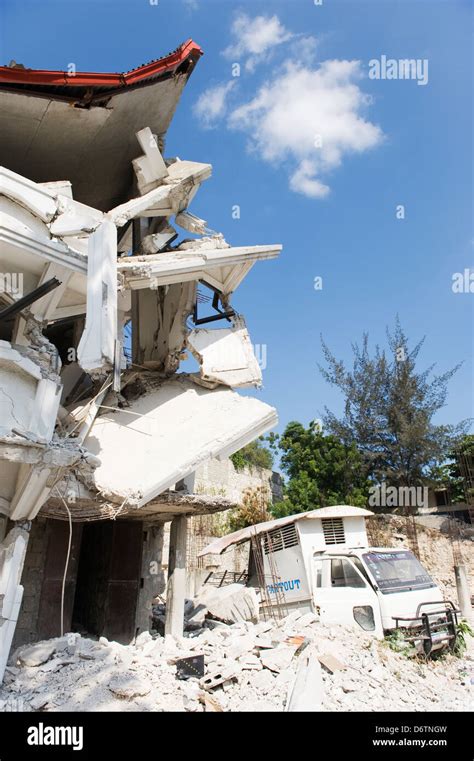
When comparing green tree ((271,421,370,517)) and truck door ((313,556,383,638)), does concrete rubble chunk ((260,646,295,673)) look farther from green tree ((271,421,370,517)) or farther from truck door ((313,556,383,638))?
green tree ((271,421,370,517))

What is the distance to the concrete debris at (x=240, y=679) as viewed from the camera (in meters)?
7.31

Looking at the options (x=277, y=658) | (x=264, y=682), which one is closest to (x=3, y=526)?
(x=264, y=682)

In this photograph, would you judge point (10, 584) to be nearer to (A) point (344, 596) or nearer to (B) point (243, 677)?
(B) point (243, 677)

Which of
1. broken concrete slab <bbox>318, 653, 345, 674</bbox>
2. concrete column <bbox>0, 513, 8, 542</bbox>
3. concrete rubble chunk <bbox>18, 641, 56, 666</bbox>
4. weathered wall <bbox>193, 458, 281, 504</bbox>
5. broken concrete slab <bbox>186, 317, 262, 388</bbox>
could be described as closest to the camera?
concrete rubble chunk <bbox>18, 641, 56, 666</bbox>

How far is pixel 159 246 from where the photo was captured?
43.1 ft

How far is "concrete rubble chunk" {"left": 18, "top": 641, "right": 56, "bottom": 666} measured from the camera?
8.23 m

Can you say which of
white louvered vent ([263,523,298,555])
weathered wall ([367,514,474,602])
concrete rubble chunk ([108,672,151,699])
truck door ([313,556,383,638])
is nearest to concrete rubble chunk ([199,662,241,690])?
concrete rubble chunk ([108,672,151,699])

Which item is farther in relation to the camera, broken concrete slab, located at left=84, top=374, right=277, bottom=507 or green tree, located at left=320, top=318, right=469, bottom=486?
green tree, located at left=320, top=318, right=469, bottom=486

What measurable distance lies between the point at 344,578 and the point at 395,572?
1150 millimetres

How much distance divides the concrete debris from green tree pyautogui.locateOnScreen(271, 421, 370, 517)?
15.6 metres

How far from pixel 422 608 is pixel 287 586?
3900 millimetres

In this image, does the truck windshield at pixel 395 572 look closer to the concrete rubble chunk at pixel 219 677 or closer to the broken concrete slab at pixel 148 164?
the concrete rubble chunk at pixel 219 677

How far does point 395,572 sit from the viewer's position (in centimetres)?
1145
